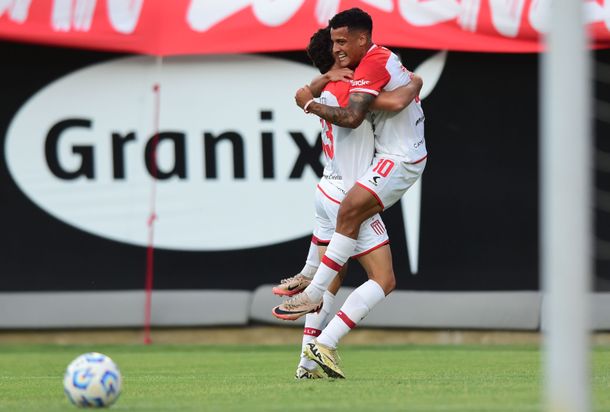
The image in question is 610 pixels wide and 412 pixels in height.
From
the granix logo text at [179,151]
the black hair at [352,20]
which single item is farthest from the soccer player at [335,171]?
the granix logo text at [179,151]

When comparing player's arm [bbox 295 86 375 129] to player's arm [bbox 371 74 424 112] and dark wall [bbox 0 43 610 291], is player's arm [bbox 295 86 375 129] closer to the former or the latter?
player's arm [bbox 371 74 424 112]

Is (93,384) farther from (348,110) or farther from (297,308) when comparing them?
(348,110)

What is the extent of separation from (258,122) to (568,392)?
9.71 m

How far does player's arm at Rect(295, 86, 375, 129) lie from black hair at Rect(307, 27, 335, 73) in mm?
673

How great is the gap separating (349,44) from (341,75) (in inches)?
8.3

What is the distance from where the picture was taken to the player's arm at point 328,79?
25.2 feet

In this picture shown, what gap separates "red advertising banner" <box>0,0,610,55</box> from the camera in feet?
40.5

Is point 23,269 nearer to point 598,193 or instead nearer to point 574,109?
point 598,193

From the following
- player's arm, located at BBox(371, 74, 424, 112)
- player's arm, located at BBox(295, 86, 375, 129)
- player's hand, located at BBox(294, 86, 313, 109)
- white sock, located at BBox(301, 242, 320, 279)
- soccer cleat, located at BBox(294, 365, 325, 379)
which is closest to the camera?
player's arm, located at BBox(295, 86, 375, 129)

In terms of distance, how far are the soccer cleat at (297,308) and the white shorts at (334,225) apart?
42 centimetres

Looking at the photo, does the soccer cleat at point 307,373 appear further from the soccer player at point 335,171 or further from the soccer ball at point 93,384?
the soccer ball at point 93,384

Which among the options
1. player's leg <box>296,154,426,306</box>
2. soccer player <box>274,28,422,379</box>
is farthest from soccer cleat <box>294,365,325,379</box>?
player's leg <box>296,154,426,306</box>

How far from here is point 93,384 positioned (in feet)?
18.1

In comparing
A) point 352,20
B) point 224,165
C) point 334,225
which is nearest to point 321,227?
point 334,225
